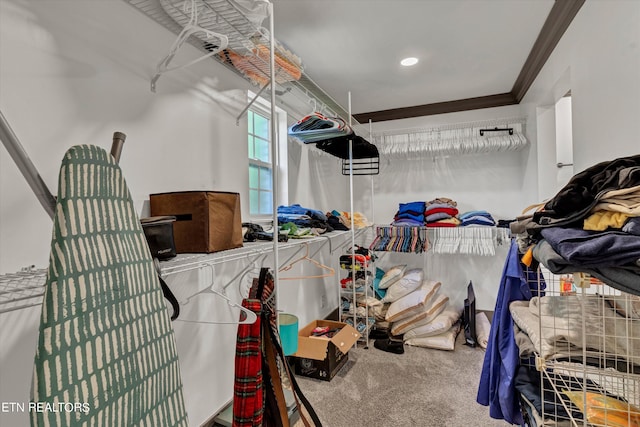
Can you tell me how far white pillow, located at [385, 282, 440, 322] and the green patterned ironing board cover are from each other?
262 cm

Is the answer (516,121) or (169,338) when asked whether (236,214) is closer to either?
(169,338)

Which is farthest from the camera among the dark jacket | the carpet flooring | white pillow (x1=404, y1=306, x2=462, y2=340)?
white pillow (x1=404, y1=306, x2=462, y2=340)

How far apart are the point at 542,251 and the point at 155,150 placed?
63.0 inches

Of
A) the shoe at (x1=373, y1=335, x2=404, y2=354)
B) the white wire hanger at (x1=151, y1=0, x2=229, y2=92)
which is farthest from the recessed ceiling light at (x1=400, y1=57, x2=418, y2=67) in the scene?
the shoe at (x1=373, y1=335, x2=404, y2=354)

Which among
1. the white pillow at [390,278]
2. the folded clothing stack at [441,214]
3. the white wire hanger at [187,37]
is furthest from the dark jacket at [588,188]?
the white pillow at [390,278]

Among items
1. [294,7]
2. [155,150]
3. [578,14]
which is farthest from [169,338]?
[578,14]

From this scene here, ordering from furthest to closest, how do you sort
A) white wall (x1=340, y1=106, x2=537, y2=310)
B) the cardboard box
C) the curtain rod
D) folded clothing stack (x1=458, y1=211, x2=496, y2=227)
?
white wall (x1=340, y1=106, x2=537, y2=310), the curtain rod, folded clothing stack (x1=458, y1=211, x2=496, y2=227), the cardboard box

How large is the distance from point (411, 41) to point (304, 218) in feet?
4.94

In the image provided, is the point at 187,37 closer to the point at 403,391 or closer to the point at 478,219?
the point at 403,391

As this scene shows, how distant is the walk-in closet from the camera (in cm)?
58

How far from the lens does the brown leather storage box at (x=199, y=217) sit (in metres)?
1.27

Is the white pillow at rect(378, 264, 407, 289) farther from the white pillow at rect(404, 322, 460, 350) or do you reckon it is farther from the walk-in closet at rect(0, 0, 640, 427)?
the white pillow at rect(404, 322, 460, 350)

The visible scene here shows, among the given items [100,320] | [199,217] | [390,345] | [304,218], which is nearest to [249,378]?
[199,217]

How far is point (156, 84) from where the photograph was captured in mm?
1513
